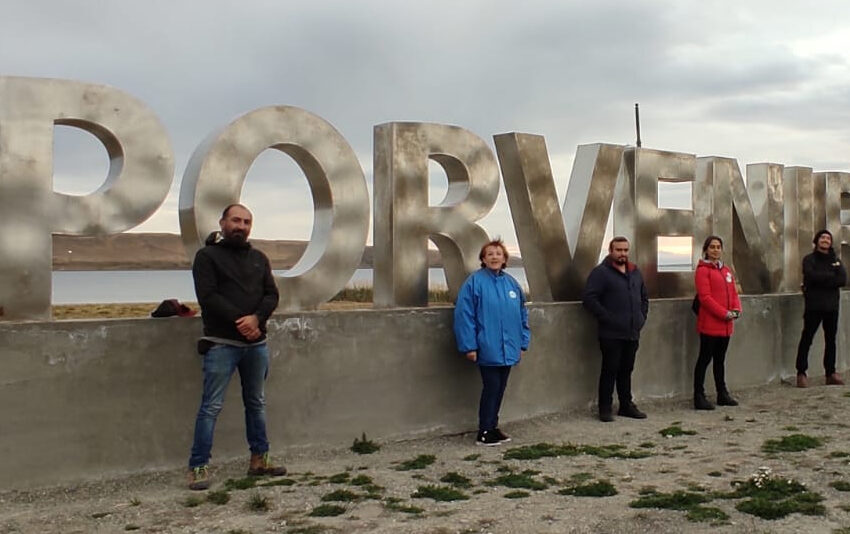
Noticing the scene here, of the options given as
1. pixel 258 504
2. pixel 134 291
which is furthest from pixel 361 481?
pixel 134 291

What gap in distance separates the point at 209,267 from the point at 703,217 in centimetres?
613

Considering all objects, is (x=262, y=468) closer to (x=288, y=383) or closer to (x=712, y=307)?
(x=288, y=383)

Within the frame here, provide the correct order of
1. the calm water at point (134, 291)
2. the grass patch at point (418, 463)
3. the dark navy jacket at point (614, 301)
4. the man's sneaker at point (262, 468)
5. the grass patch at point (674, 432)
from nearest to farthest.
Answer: the man's sneaker at point (262, 468)
the grass patch at point (418, 463)
the grass patch at point (674, 432)
the dark navy jacket at point (614, 301)
the calm water at point (134, 291)

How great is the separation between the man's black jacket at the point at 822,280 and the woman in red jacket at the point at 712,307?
5.15ft

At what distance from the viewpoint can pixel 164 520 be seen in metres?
4.88

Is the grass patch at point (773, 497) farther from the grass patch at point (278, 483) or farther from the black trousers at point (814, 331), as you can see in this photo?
the black trousers at point (814, 331)

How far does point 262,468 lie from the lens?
5879mm

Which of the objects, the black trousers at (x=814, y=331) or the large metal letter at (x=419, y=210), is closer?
the large metal letter at (x=419, y=210)

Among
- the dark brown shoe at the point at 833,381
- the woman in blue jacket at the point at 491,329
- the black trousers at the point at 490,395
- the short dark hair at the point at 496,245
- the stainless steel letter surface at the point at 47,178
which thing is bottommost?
the dark brown shoe at the point at 833,381

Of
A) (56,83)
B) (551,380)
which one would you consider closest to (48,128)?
(56,83)

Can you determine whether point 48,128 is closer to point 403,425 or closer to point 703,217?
point 403,425

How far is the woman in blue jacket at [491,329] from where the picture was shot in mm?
6949

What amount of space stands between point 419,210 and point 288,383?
181cm

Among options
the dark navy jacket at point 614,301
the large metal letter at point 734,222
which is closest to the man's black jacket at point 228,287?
the dark navy jacket at point 614,301
